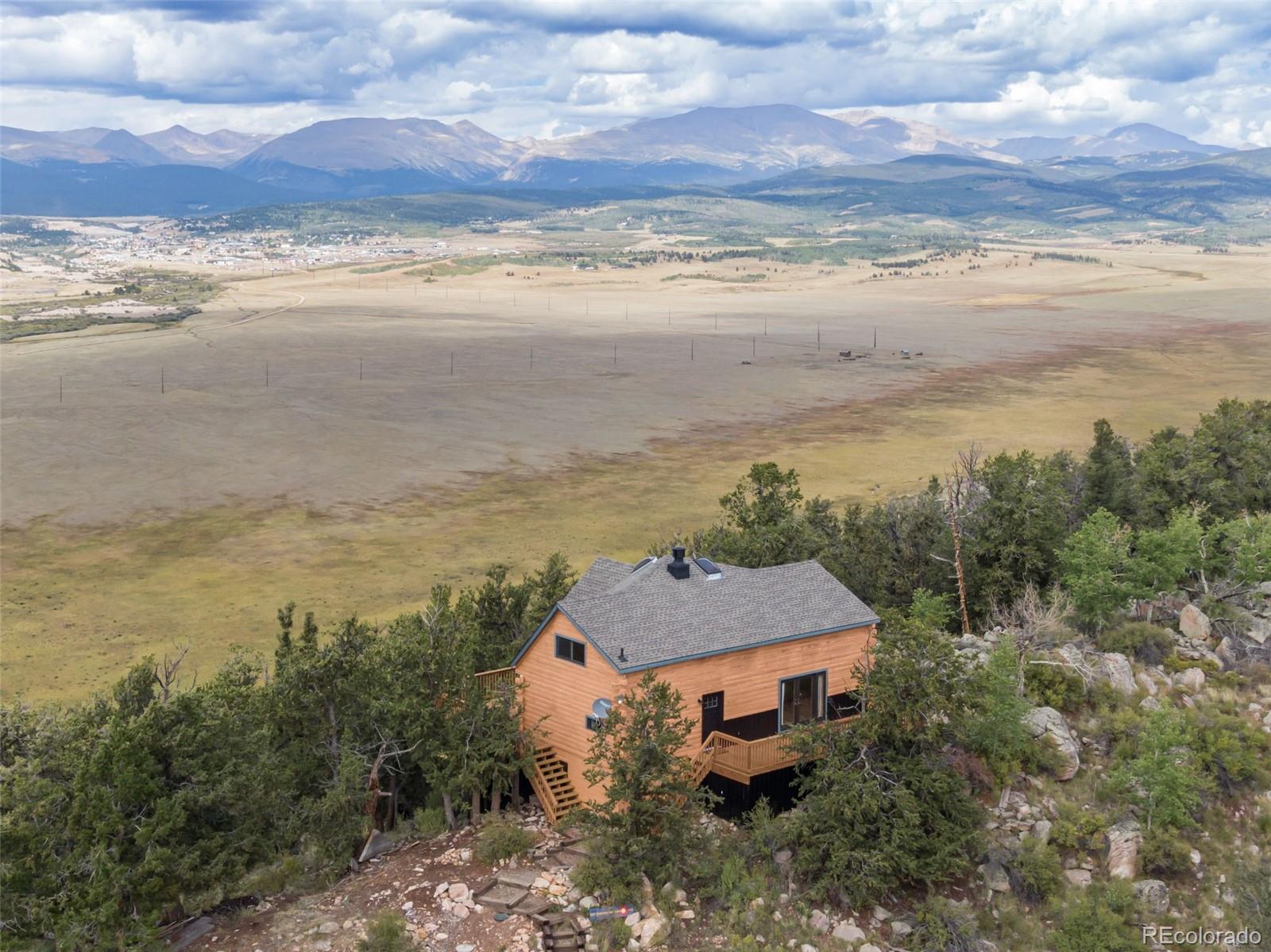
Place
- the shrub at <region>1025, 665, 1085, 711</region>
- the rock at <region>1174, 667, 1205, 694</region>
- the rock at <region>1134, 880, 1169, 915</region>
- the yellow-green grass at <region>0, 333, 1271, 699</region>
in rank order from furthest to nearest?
the yellow-green grass at <region>0, 333, 1271, 699</region>
the rock at <region>1174, 667, 1205, 694</region>
the shrub at <region>1025, 665, 1085, 711</region>
the rock at <region>1134, 880, 1169, 915</region>

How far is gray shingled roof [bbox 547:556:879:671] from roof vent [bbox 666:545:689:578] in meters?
0.11

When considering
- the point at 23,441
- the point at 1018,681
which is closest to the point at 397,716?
the point at 1018,681

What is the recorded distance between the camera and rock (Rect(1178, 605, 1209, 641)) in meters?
30.8

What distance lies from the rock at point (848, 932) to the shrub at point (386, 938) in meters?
8.18

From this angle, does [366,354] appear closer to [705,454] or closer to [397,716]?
[705,454]

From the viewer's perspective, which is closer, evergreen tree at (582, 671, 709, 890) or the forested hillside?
the forested hillside

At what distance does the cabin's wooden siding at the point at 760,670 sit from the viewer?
25062mm

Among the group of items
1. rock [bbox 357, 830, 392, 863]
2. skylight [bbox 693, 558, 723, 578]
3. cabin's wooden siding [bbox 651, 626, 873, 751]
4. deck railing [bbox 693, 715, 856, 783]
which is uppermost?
skylight [bbox 693, 558, 723, 578]

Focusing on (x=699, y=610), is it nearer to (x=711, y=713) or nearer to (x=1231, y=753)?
(x=711, y=713)

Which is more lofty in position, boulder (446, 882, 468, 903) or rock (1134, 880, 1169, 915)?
rock (1134, 880, 1169, 915)

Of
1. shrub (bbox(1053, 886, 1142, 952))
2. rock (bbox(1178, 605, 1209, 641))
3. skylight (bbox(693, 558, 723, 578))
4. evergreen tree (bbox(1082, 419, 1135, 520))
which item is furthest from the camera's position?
evergreen tree (bbox(1082, 419, 1135, 520))

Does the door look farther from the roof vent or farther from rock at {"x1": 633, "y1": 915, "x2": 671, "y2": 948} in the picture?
rock at {"x1": 633, "y1": 915, "x2": 671, "y2": 948}

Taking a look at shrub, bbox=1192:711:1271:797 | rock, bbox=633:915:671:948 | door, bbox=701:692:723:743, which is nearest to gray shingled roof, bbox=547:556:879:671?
door, bbox=701:692:723:743

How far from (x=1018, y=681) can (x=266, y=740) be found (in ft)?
58.5
